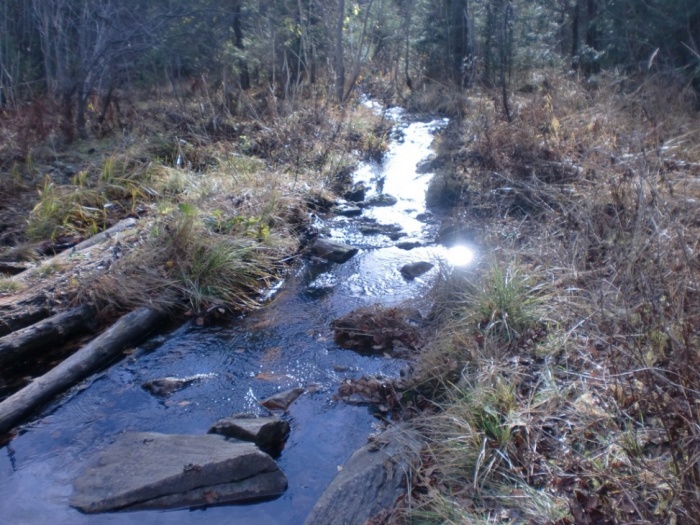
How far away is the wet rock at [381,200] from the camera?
33.7 feet

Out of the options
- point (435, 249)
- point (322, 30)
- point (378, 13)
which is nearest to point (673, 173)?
point (435, 249)

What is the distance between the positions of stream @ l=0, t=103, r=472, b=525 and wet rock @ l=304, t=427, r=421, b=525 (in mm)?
211

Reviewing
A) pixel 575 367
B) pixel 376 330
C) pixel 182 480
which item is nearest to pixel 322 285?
pixel 376 330

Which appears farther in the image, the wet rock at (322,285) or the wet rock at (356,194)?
the wet rock at (356,194)

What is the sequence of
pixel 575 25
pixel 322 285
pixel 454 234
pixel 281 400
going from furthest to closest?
pixel 575 25 → pixel 454 234 → pixel 322 285 → pixel 281 400

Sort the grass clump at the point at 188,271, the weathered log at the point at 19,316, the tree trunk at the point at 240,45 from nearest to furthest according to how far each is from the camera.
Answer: the weathered log at the point at 19,316 < the grass clump at the point at 188,271 < the tree trunk at the point at 240,45

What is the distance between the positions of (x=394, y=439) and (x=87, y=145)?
8.25 meters

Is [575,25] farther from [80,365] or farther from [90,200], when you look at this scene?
[80,365]

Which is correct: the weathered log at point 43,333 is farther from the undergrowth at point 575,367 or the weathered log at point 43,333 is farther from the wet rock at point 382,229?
the wet rock at point 382,229

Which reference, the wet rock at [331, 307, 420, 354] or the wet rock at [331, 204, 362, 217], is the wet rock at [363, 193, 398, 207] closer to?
the wet rock at [331, 204, 362, 217]

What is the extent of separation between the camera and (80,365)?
18.0ft

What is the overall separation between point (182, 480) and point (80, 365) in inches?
72.7

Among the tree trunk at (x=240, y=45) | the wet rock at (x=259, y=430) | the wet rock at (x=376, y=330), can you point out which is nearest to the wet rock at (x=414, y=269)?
the wet rock at (x=376, y=330)

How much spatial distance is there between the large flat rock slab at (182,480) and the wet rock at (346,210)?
5.76 meters
